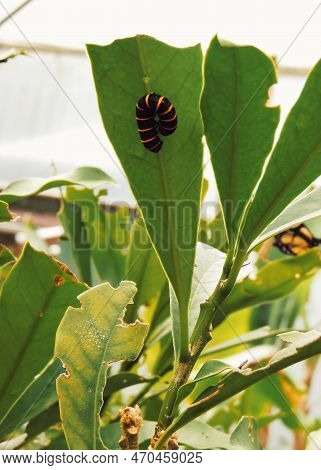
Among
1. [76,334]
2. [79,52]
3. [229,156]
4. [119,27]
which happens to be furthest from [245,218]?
[79,52]

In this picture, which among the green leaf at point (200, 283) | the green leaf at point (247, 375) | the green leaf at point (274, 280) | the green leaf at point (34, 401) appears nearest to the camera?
the green leaf at point (247, 375)

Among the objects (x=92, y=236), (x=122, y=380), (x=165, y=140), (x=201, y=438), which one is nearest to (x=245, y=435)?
(x=201, y=438)

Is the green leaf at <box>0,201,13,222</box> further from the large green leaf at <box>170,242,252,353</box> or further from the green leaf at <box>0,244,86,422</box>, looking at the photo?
the large green leaf at <box>170,242,252,353</box>

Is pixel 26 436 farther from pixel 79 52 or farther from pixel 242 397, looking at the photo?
pixel 79 52

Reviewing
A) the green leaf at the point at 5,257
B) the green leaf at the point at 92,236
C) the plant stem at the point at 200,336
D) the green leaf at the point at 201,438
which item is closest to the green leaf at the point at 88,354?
the plant stem at the point at 200,336

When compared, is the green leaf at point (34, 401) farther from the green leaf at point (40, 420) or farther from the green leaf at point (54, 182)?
the green leaf at point (54, 182)

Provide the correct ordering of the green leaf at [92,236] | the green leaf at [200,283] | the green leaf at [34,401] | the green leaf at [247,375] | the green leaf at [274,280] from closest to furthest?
the green leaf at [247,375] → the green leaf at [200,283] → the green leaf at [34,401] → the green leaf at [274,280] → the green leaf at [92,236]
